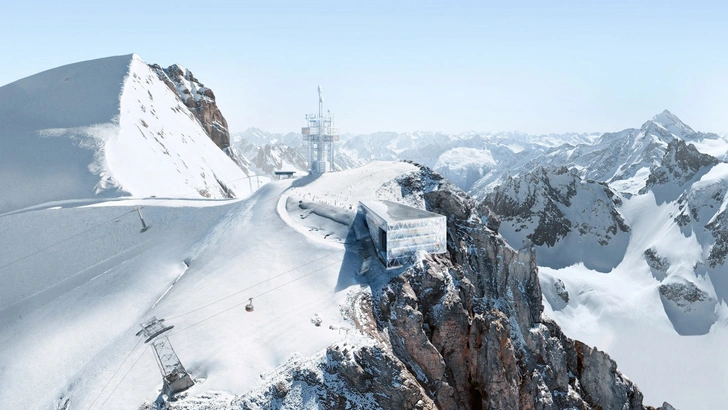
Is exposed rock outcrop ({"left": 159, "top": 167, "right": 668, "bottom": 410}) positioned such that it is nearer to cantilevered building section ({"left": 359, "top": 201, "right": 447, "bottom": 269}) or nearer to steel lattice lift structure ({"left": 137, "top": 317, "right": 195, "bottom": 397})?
cantilevered building section ({"left": 359, "top": 201, "right": 447, "bottom": 269})

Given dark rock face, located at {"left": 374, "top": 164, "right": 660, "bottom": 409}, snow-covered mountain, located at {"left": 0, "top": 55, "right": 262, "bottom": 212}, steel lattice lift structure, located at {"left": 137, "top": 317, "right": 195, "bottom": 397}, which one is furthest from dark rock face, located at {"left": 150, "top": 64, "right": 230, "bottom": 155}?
steel lattice lift structure, located at {"left": 137, "top": 317, "right": 195, "bottom": 397}

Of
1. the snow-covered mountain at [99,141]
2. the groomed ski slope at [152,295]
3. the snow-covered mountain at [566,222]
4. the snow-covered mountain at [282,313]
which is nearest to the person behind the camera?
the snow-covered mountain at [282,313]

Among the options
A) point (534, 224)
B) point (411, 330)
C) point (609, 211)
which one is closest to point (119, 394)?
point (411, 330)

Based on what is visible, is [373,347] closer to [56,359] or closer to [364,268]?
[364,268]

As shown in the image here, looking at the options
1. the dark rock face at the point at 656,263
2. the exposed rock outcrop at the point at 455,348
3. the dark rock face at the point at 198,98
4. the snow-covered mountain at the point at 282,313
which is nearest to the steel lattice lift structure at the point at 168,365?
the snow-covered mountain at the point at 282,313

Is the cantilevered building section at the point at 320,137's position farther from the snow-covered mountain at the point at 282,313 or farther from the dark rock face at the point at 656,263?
the dark rock face at the point at 656,263

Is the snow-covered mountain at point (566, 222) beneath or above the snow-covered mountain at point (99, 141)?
beneath
